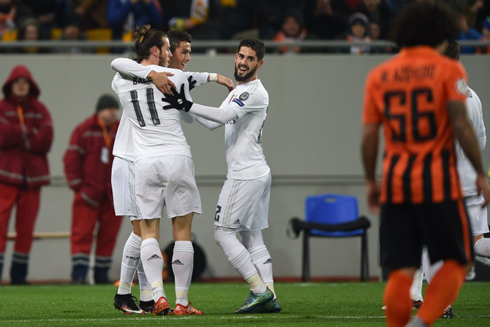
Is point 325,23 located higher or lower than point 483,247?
higher

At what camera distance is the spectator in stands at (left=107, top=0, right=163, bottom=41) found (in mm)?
12703

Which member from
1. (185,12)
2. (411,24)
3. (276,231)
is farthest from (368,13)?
(411,24)

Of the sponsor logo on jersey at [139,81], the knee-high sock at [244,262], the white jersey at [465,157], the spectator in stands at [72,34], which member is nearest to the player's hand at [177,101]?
the sponsor logo on jersey at [139,81]

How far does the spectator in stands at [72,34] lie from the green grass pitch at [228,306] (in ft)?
12.9

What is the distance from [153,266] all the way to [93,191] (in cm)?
520

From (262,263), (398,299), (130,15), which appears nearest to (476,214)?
(262,263)

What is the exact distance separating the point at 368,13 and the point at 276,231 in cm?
384

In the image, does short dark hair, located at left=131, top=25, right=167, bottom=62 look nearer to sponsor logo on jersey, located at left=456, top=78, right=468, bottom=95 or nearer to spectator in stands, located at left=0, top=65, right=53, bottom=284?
sponsor logo on jersey, located at left=456, top=78, right=468, bottom=95

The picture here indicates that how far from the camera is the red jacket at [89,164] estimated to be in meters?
11.4

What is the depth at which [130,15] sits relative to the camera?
42.3 feet

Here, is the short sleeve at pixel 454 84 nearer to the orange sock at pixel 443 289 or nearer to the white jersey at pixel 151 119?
the orange sock at pixel 443 289

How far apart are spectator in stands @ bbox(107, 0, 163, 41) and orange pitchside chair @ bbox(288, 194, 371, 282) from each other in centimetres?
358

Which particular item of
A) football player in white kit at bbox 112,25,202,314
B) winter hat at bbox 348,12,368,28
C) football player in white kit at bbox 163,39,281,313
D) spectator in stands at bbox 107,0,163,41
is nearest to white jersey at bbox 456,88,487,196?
football player in white kit at bbox 163,39,281,313

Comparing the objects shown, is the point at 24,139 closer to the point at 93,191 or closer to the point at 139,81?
the point at 93,191
